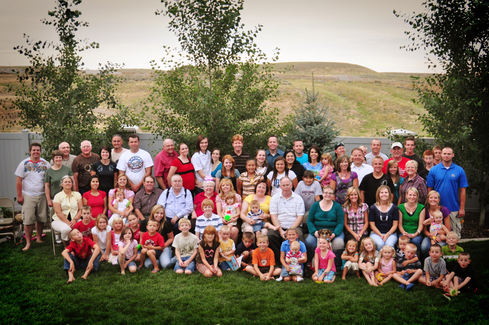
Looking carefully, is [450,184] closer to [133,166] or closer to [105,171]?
[133,166]

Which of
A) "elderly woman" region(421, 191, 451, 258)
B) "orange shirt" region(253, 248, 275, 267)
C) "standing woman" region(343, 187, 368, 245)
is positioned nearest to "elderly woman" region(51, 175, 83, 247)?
"orange shirt" region(253, 248, 275, 267)

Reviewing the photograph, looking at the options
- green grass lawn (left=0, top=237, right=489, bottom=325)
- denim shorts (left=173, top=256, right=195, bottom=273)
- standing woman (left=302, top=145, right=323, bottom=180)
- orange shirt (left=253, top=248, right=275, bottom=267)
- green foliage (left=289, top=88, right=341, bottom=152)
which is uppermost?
green foliage (left=289, top=88, right=341, bottom=152)

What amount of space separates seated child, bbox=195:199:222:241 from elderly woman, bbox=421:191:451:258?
128 inches

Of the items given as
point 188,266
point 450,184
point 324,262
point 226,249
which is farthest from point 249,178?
A: point 450,184

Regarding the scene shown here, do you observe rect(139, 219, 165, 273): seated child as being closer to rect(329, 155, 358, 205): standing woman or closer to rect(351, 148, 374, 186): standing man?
rect(329, 155, 358, 205): standing woman

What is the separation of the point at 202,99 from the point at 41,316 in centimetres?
483

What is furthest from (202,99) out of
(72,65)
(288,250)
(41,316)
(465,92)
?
(465,92)

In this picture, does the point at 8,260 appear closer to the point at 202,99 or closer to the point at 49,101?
the point at 49,101

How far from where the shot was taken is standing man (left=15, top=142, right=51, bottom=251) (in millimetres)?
7160

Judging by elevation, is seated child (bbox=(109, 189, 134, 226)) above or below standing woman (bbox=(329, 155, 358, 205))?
below

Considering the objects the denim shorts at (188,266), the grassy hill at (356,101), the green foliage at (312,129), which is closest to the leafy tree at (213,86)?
the green foliage at (312,129)

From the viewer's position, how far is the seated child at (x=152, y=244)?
6.09 meters

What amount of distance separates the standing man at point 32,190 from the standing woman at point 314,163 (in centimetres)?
509

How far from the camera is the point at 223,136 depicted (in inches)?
331
